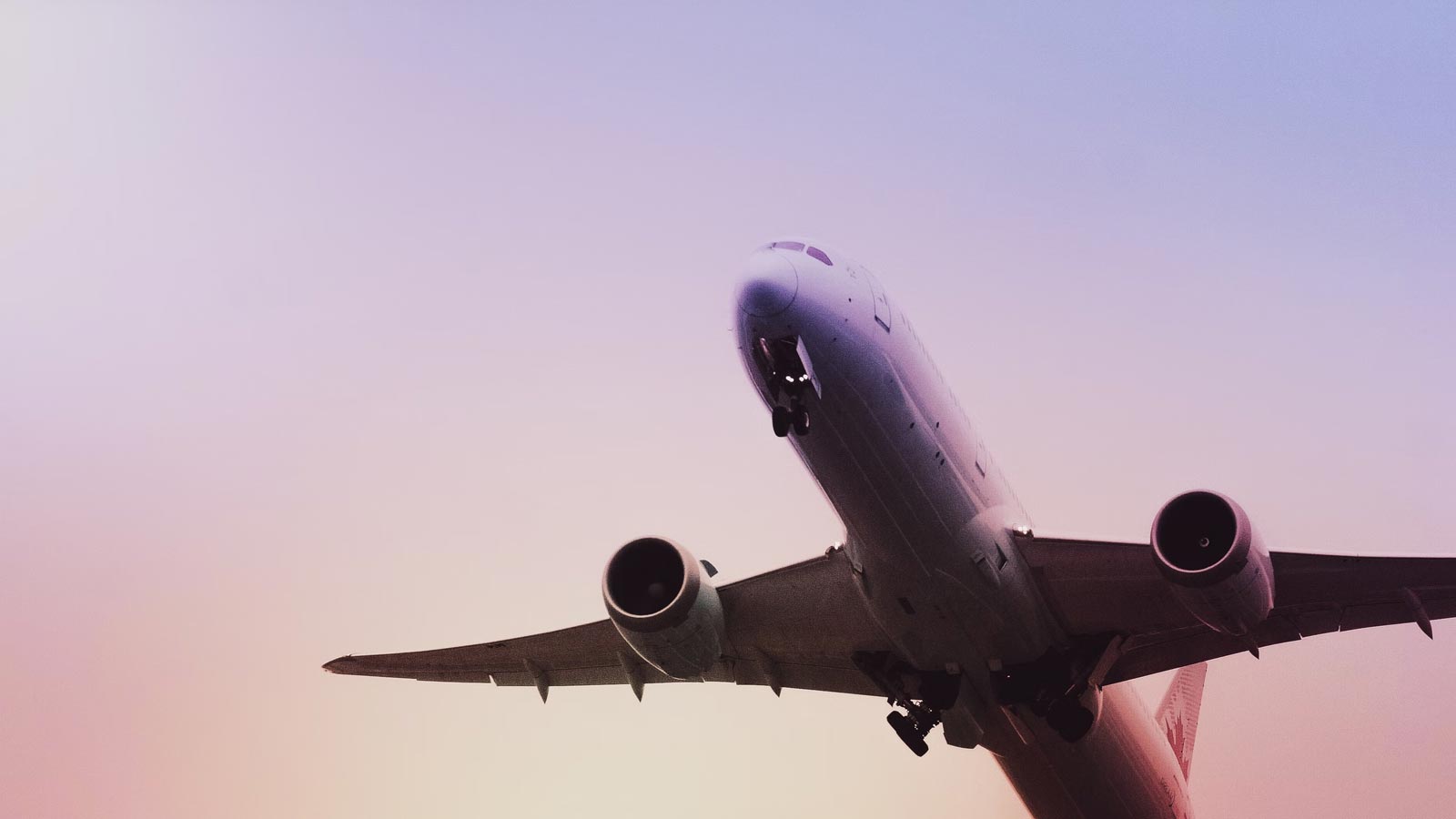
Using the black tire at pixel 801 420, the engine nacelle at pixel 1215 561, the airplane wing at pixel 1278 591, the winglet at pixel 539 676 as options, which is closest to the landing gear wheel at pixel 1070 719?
the airplane wing at pixel 1278 591

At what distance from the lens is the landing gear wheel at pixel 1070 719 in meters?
16.2

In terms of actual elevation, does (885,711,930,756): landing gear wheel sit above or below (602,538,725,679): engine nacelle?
below

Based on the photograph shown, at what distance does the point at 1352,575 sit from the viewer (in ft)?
50.4

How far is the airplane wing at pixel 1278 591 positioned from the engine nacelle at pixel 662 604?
14.1 feet

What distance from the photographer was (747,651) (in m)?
19.1

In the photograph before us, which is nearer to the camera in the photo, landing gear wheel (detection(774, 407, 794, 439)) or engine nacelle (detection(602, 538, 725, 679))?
landing gear wheel (detection(774, 407, 794, 439))

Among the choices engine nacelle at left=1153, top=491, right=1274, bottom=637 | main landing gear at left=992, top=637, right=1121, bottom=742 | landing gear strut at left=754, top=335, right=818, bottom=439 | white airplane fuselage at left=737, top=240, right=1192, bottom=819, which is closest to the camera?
landing gear strut at left=754, top=335, right=818, bottom=439

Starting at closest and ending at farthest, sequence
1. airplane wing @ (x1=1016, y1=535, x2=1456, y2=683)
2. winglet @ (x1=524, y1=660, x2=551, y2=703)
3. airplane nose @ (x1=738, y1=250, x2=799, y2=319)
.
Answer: airplane nose @ (x1=738, y1=250, x2=799, y2=319)
airplane wing @ (x1=1016, y1=535, x2=1456, y2=683)
winglet @ (x1=524, y1=660, x2=551, y2=703)

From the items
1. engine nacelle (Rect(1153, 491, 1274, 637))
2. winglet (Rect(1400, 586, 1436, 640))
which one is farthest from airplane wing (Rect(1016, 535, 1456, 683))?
engine nacelle (Rect(1153, 491, 1274, 637))

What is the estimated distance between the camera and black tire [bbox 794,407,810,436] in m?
13.2

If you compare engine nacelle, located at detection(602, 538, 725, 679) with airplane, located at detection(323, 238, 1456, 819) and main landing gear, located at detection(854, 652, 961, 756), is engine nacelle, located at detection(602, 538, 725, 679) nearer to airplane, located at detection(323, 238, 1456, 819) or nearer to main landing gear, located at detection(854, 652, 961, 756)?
airplane, located at detection(323, 238, 1456, 819)

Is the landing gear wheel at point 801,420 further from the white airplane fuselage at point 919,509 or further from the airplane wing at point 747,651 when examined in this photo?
the airplane wing at point 747,651

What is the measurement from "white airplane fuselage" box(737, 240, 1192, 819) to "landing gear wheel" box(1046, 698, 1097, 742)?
18cm

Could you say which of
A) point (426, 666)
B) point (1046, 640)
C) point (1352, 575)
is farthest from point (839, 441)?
point (426, 666)
